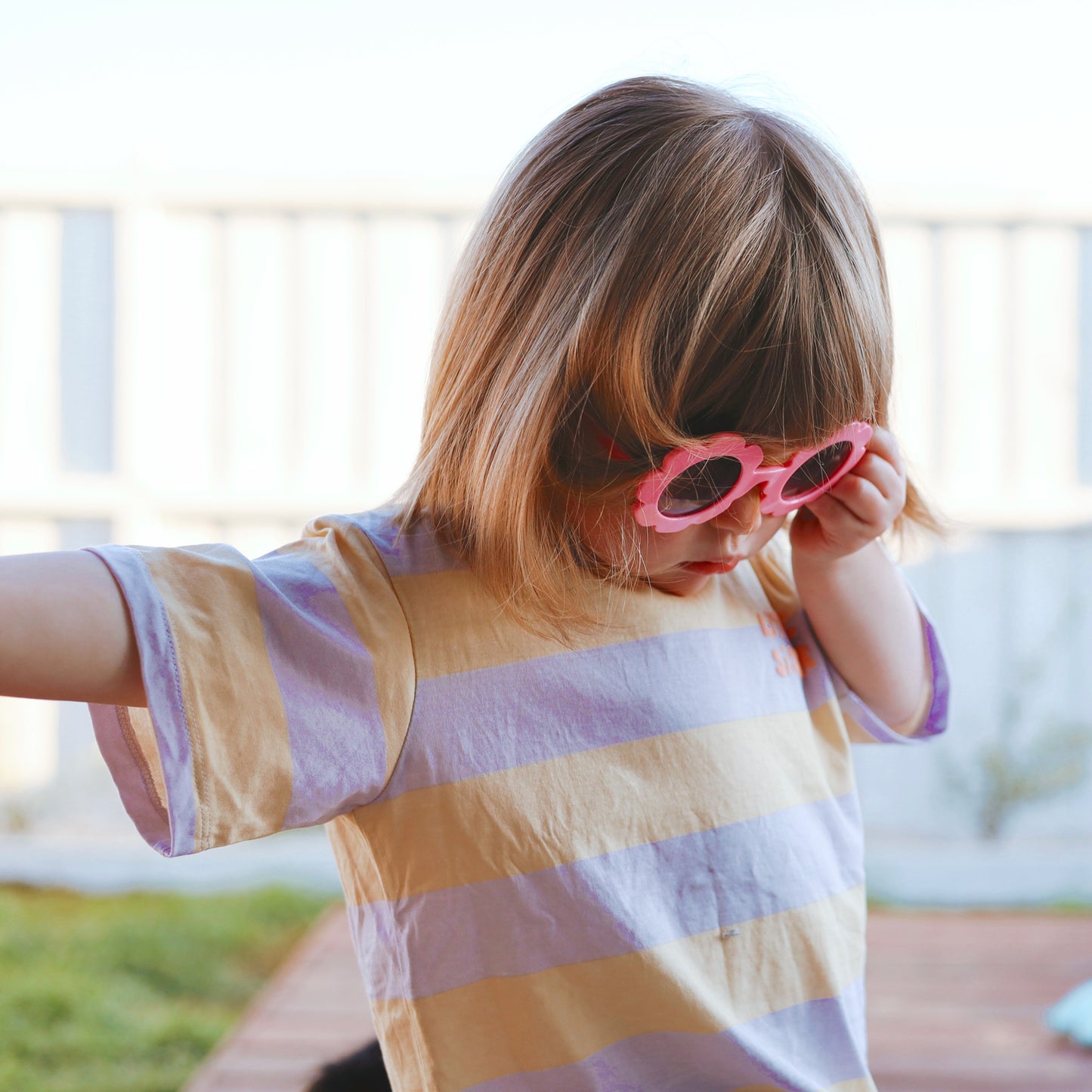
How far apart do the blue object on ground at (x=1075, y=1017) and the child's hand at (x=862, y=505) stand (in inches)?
45.3

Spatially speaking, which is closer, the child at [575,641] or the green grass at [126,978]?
the child at [575,641]

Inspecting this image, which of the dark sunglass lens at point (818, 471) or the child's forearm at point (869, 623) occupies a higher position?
the dark sunglass lens at point (818, 471)

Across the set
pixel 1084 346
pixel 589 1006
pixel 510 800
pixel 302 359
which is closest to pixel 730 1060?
pixel 589 1006

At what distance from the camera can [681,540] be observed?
55 cm

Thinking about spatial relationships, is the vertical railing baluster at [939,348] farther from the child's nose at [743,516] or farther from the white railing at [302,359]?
the child's nose at [743,516]

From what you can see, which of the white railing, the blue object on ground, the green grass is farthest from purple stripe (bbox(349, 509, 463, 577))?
the white railing

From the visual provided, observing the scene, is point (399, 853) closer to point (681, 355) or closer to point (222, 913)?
point (681, 355)

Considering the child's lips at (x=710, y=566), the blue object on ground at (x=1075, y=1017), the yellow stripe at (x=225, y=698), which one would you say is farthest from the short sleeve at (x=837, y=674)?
the blue object on ground at (x=1075, y=1017)

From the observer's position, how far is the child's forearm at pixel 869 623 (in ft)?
2.15

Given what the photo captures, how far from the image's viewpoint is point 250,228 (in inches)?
97.3

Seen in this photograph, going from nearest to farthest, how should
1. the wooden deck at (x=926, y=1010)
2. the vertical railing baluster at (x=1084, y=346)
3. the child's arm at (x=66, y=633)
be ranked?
the child's arm at (x=66, y=633), the wooden deck at (x=926, y=1010), the vertical railing baluster at (x=1084, y=346)

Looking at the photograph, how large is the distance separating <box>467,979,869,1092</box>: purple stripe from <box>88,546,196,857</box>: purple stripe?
22cm

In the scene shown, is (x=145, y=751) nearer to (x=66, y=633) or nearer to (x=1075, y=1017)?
(x=66, y=633)

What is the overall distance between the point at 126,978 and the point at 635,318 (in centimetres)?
204
